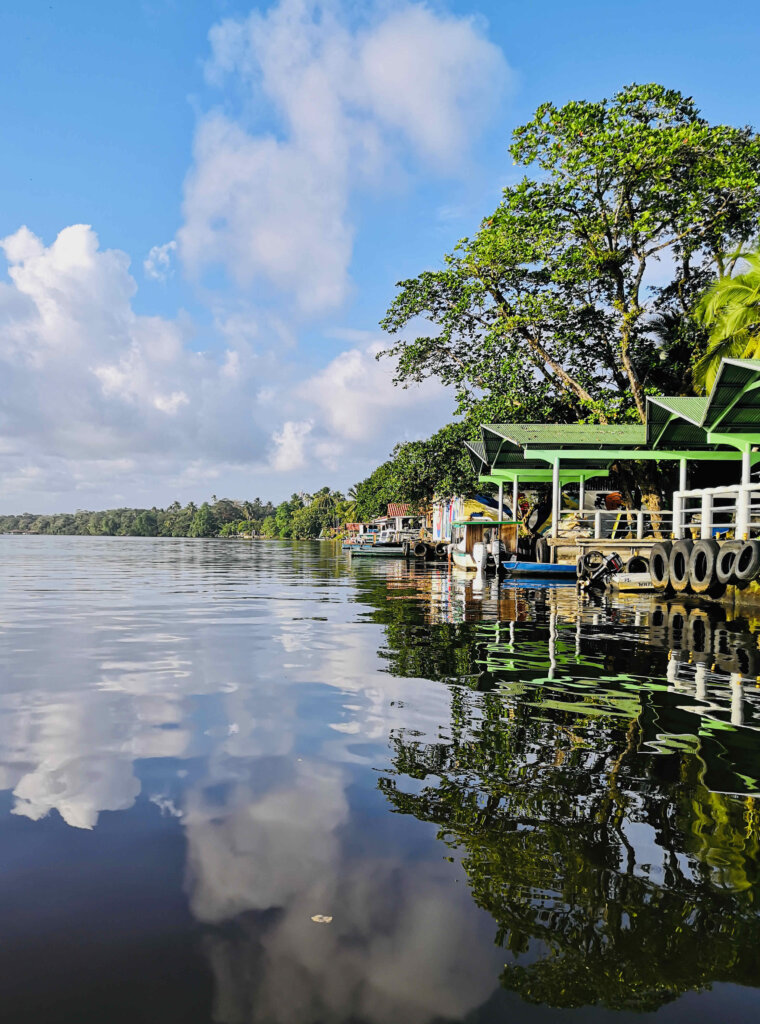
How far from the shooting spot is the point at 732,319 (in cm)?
2497

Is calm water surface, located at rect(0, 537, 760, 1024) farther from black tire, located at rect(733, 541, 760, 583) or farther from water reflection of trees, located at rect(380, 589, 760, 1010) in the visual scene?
black tire, located at rect(733, 541, 760, 583)

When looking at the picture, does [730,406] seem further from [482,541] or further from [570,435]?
[482,541]

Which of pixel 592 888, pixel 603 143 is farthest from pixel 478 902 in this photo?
pixel 603 143

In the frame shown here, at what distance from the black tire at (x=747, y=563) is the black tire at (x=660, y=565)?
10.2ft

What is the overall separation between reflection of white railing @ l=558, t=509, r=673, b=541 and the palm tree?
5.43 m

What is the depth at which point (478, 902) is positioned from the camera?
2729 mm

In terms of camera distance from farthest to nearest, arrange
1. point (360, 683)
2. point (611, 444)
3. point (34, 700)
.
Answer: point (611, 444) → point (360, 683) → point (34, 700)

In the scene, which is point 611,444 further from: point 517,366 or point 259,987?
point 259,987

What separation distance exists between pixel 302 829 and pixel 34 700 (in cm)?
378

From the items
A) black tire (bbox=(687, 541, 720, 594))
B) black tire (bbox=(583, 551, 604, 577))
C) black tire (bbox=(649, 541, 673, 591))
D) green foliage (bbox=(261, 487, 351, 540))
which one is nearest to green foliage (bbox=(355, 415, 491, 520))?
black tire (bbox=(583, 551, 604, 577))

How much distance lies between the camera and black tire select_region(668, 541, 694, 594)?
16234 millimetres

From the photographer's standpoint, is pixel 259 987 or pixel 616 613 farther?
pixel 616 613

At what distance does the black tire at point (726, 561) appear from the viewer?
14305mm

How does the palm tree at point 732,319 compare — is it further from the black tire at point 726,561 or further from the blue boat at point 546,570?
the black tire at point 726,561
